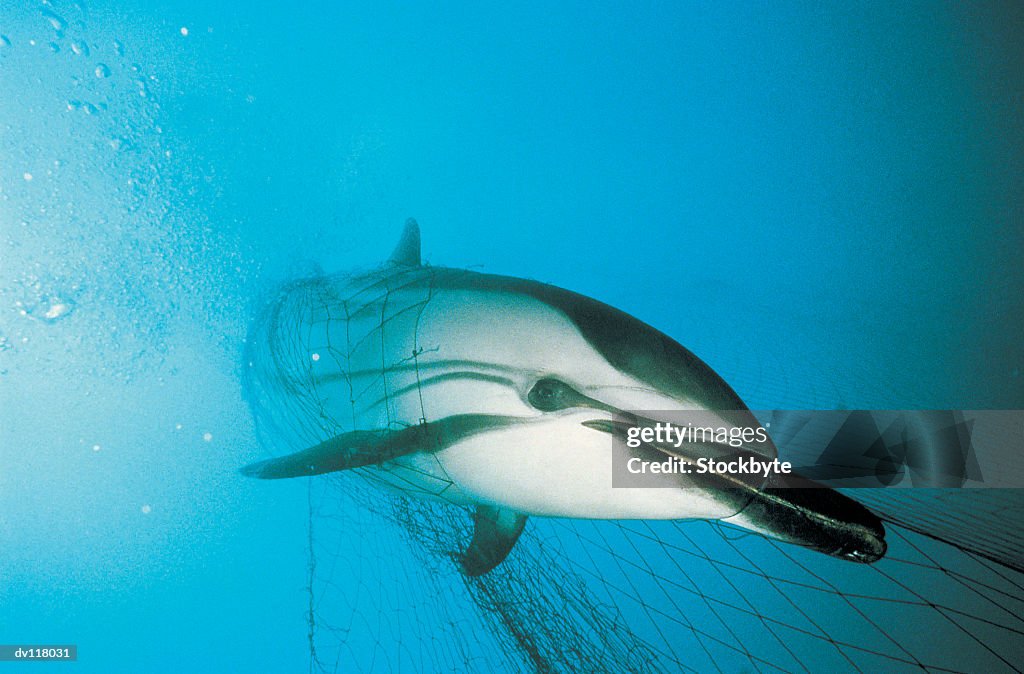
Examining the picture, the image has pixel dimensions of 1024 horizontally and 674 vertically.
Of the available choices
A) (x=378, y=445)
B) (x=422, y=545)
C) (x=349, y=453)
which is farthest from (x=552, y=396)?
(x=422, y=545)

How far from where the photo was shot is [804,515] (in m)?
1.54

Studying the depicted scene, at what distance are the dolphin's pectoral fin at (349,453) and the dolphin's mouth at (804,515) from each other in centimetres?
128

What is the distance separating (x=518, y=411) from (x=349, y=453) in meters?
0.89

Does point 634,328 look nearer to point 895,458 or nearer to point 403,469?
point 403,469

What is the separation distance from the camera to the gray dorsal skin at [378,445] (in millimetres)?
2195

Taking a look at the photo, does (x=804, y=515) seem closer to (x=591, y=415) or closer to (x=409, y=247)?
(x=591, y=415)

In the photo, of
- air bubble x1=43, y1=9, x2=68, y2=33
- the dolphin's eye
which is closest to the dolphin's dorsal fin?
the dolphin's eye

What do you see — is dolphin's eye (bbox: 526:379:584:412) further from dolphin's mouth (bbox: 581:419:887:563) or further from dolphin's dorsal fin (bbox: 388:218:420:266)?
dolphin's dorsal fin (bbox: 388:218:420:266)

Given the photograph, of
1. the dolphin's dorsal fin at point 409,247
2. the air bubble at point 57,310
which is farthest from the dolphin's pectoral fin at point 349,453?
the air bubble at point 57,310

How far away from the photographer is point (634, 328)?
6.62 feet

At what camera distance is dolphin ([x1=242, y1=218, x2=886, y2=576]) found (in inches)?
66.3

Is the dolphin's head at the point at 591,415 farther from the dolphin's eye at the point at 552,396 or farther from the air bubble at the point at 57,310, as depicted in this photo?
the air bubble at the point at 57,310

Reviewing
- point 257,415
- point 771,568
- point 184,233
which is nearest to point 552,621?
point 257,415

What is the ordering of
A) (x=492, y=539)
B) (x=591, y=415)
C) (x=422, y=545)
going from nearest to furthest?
(x=591, y=415) < (x=492, y=539) < (x=422, y=545)
